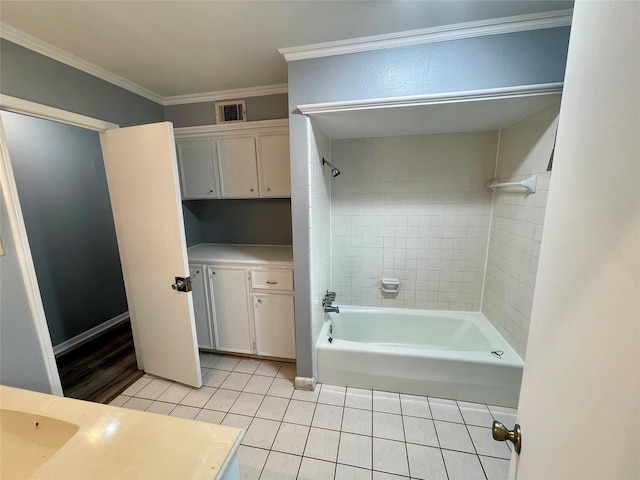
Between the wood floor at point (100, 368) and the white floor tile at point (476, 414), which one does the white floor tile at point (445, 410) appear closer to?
the white floor tile at point (476, 414)

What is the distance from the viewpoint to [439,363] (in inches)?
71.1

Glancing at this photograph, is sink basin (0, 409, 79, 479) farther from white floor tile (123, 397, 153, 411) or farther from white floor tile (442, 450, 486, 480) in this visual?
white floor tile (442, 450, 486, 480)

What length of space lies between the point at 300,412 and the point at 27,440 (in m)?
1.36

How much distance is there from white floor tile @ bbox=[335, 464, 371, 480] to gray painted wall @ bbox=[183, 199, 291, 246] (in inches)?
72.1

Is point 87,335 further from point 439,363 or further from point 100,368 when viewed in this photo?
point 439,363

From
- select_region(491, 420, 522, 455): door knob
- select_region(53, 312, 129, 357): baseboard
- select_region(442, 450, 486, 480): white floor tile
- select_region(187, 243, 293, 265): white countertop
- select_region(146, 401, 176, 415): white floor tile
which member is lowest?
select_region(442, 450, 486, 480): white floor tile

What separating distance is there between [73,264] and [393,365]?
3.17 m

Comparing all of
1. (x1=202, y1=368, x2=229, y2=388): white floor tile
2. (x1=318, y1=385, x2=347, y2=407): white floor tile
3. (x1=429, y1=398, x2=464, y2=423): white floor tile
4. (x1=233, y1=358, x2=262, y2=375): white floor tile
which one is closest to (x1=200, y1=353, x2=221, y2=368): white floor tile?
(x1=202, y1=368, x2=229, y2=388): white floor tile

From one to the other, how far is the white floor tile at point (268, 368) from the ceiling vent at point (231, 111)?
86.9 inches

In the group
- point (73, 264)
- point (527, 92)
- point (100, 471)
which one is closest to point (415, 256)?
point (527, 92)

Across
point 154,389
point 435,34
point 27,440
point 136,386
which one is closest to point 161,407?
point 154,389

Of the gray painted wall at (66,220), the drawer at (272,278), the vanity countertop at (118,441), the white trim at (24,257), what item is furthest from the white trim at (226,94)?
the vanity countertop at (118,441)

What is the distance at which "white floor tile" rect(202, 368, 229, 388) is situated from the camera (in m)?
2.07

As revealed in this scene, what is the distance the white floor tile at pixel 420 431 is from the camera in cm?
155
